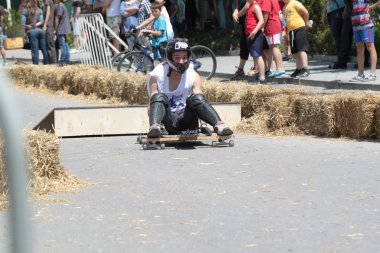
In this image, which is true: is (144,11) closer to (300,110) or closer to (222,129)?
(300,110)

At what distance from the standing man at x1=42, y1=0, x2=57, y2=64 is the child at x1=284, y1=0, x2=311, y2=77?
7983mm

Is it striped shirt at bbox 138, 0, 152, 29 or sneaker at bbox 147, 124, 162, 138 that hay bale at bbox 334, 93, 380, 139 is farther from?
striped shirt at bbox 138, 0, 152, 29

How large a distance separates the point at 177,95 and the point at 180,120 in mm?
277

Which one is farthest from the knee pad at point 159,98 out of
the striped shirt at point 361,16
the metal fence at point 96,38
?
the metal fence at point 96,38

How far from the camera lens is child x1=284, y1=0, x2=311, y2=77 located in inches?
615

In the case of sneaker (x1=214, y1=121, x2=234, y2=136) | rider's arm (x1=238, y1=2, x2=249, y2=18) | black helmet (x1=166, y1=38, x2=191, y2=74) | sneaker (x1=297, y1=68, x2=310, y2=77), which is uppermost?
rider's arm (x1=238, y1=2, x2=249, y2=18)

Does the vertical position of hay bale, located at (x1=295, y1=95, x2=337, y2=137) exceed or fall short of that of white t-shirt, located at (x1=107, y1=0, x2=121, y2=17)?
it falls short

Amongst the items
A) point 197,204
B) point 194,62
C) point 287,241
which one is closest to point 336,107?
point 197,204

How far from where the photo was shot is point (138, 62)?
17.6 meters

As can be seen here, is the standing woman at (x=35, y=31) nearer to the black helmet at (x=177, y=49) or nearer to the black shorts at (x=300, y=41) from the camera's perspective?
the black shorts at (x=300, y=41)

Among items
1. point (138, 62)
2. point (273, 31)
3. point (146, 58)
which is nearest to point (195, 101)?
point (273, 31)

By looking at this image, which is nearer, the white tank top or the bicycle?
the white tank top

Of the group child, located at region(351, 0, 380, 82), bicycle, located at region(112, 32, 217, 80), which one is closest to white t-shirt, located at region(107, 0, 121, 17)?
bicycle, located at region(112, 32, 217, 80)

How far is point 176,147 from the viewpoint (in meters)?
9.62
